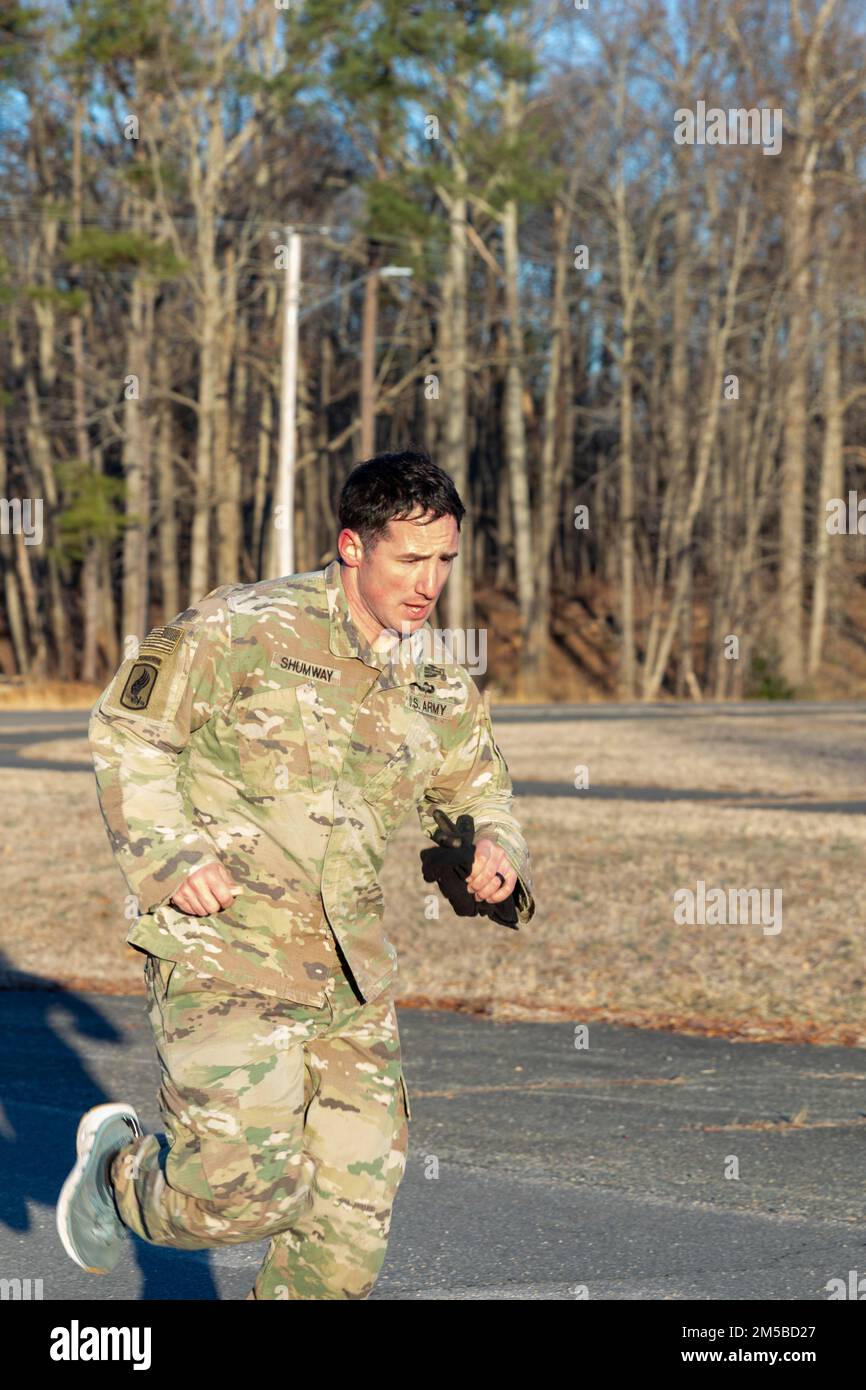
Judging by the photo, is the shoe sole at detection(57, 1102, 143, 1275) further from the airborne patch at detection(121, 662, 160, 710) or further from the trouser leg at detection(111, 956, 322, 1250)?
the airborne patch at detection(121, 662, 160, 710)

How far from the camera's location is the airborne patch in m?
3.64

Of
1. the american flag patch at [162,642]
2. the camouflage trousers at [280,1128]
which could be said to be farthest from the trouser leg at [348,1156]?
the american flag patch at [162,642]

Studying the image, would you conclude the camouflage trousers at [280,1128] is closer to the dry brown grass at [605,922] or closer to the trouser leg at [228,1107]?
the trouser leg at [228,1107]

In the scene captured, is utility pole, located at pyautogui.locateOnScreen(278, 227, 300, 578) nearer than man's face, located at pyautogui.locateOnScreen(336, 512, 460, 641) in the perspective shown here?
No

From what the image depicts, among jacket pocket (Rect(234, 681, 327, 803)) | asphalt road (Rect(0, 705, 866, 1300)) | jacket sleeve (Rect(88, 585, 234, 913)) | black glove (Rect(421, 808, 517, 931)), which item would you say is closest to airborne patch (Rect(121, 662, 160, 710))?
jacket sleeve (Rect(88, 585, 234, 913))

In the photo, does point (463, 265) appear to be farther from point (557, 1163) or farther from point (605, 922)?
point (557, 1163)

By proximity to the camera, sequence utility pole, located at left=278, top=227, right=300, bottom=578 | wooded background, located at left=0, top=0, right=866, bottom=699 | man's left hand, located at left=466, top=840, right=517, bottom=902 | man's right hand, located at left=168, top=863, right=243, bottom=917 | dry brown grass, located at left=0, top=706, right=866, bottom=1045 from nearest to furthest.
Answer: man's right hand, located at left=168, top=863, right=243, bottom=917
man's left hand, located at left=466, top=840, right=517, bottom=902
dry brown grass, located at left=0, top=706, right=866, bottom=1045
utility pole, located at left=278, top=227, right=300, bottom=578
wooded background, located at left=0, top=0, right=866, bottom=699

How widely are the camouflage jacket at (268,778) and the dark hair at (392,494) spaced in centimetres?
19

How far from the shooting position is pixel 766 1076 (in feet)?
23.6

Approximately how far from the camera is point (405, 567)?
3.71 m

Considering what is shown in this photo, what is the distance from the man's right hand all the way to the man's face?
642mm

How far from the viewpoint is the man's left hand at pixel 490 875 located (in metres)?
3.73

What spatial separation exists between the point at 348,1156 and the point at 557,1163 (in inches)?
94.9

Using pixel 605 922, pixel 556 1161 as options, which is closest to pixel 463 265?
pixel 605 922
